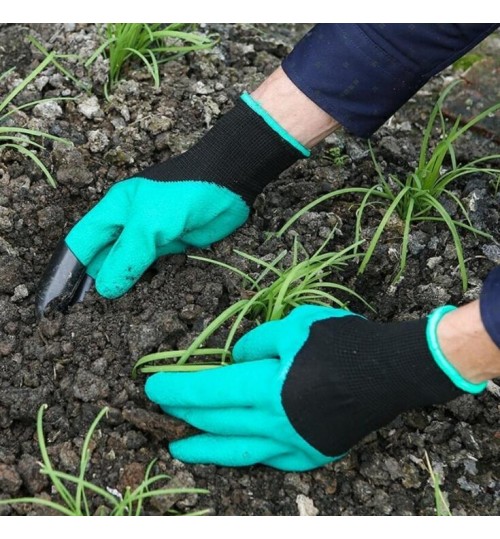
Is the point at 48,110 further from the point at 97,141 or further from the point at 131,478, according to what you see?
the point at 131,478

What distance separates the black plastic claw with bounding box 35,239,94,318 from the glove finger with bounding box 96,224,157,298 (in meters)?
0.07

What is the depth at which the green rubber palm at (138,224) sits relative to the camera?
7.53 feet

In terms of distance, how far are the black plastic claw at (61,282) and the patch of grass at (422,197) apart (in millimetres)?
589

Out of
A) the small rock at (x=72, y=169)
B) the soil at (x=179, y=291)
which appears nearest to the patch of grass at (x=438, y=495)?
the soil at (x=179, y=291)

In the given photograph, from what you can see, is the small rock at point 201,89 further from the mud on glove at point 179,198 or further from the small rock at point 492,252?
the small rock at point 492,252

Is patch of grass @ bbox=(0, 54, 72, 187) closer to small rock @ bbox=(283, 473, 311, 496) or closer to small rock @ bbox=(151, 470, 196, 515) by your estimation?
small rock @ bbox=(151, 470, 196, 515)

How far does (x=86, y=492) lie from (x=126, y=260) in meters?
0.63

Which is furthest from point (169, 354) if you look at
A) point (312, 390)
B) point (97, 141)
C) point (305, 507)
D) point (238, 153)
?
point (97, 141)

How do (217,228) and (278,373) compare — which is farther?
(217,228)

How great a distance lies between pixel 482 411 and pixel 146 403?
872 mm

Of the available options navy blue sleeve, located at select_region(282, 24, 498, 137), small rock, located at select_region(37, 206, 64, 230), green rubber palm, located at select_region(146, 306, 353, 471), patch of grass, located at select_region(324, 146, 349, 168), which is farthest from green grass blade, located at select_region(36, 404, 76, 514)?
patch of grass, located at select_region(324, 146, 349, 168)

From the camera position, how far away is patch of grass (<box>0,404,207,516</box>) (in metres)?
1.83

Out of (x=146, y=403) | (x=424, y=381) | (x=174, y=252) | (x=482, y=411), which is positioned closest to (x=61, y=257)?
(x=174, y=252)

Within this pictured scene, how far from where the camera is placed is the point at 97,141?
2.62 meters
